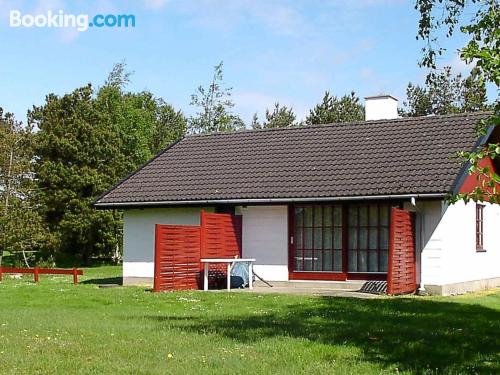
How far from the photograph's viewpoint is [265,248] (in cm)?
2252

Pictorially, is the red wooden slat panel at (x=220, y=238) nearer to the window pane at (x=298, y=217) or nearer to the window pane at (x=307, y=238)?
the window pane at (x=298, y=217)

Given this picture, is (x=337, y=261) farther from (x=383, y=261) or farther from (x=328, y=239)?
(x=383, y=261)

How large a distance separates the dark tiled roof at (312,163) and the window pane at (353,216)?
2.22 ft

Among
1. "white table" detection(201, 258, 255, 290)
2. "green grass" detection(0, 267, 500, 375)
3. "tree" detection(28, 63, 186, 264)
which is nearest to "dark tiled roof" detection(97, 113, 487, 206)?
"white table" detection(201, 258, 255, 290)

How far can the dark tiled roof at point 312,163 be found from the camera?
21156mm

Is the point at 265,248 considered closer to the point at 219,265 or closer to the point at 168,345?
the point at 219,265

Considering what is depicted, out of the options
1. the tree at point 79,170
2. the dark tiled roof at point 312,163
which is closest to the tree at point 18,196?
the tree at point 79,170

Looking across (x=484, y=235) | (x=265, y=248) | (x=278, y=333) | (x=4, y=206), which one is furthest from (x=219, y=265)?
(x=4, y=206)

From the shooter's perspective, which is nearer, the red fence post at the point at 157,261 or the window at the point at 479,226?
the red fence post at the point at 157,261

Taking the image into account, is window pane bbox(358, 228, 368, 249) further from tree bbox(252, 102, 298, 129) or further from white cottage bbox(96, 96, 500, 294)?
tree bbox(252, 102, 298, 129)

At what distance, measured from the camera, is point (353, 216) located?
21547 mm

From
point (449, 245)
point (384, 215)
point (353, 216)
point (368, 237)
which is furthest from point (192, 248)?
point (449, 245)

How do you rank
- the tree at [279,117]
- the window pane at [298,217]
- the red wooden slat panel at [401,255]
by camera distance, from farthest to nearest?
the tree at [279,117]
the window pane at [298,217]
the red wooden slat panel at [401,255]

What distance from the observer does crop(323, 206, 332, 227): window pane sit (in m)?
21.9
